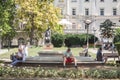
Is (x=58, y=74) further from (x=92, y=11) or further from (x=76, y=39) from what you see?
(x=92, y=11)

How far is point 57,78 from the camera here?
17.5 metres

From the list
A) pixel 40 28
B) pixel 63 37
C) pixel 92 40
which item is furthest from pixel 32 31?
pixel 92 40

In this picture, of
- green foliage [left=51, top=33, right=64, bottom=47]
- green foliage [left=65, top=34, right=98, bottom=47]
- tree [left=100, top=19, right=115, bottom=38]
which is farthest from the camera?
tree [left=100, top=19, right=115, bottom=38]

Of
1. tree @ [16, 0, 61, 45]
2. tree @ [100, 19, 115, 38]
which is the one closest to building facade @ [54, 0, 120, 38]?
tree @ [100, 19, 115, 38]

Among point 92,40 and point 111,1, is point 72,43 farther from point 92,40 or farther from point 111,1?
point 111,1

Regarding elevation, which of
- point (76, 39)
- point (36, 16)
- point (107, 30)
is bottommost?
point (76, 39)

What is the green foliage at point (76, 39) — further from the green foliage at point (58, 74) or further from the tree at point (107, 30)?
the green foliage at point (58, 74)

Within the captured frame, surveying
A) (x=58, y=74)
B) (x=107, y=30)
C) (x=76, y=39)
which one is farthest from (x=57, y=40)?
(x=58, y=74)

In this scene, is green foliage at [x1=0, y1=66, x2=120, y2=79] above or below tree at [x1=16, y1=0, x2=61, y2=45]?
below

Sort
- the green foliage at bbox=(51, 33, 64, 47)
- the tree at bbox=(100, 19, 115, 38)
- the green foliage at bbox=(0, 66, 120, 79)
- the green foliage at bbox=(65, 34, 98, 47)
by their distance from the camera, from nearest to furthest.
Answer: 1. the green foliage at bbox=(0, 66, 120, 79)
2. the green foliage at bbox=(51, 33, 64, 47)
3. the green foliage at bbox=(65, 34, 98, 47)
4. the tree at bbox=(100, 19, 115, 38)

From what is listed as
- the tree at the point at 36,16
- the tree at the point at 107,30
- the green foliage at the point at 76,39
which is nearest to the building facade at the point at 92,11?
the tree at the point at 107,30

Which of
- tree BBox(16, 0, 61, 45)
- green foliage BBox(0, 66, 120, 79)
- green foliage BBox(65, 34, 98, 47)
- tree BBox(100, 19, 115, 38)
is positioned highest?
tree BBox(16, 0, 61, 45)

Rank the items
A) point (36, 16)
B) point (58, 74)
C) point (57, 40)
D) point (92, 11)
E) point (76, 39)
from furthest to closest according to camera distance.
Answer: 1. point (92, 11)
2. point (76, 39)
3. point (57, 40)
4. point (36, 16)
5. point (58, 74)

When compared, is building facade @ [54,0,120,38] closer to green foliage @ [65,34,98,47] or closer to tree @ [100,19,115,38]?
tree @ [100,19,115,38]
